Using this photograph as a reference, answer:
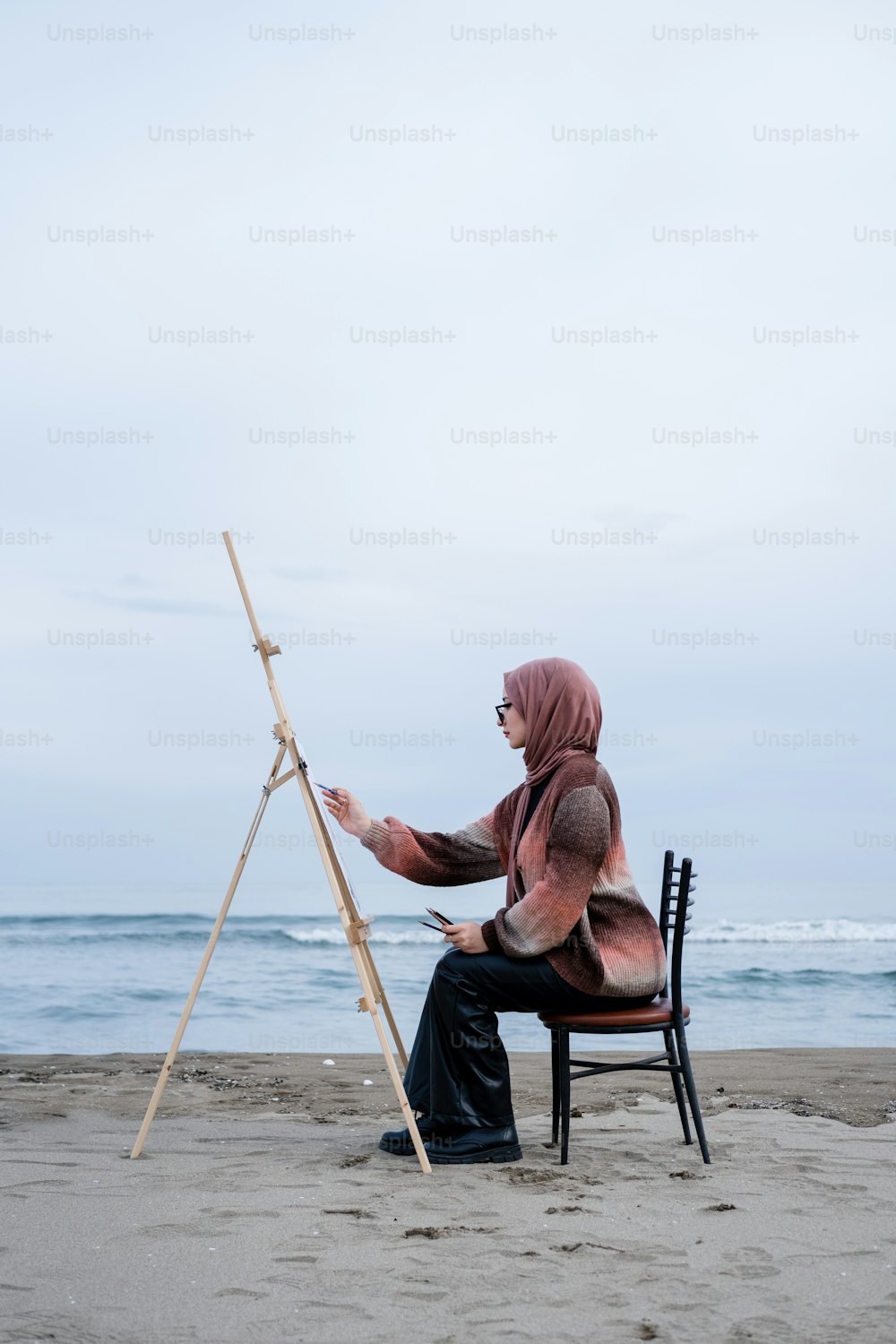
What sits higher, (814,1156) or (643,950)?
(643,950)

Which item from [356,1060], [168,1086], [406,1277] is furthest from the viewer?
[356,1060]

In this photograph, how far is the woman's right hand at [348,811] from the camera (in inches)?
168

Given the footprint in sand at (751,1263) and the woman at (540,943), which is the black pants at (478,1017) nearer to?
the woman at (540,943)

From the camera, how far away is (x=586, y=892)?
3846 millimetres

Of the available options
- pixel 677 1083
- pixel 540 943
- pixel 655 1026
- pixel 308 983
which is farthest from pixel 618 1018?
pixel 308 983

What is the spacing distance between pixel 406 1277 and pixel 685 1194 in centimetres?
109

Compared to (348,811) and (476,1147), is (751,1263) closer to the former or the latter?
(476,1147)

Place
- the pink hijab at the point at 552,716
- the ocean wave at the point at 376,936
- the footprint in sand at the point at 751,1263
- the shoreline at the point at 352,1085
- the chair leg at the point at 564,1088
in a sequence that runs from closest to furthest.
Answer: the footprint in sand at the point at 751,1263 → the chair leg at the point at 564,1088 → the pink hijab at the point at 552,716 → the shoreline at the point at 352,1085 → the ocean wave at the point at 376,936

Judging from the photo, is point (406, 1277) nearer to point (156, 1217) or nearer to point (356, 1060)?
point (156, 1217)

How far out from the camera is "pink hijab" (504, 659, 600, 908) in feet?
13.3

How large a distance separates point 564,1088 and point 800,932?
14.6 m

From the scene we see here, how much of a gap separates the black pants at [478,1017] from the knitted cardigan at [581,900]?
2.0 inches

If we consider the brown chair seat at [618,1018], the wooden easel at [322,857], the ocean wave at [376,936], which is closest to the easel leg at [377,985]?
the wooden easel at [322,857]

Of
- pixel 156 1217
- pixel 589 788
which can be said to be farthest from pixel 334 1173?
pixel 589 788
